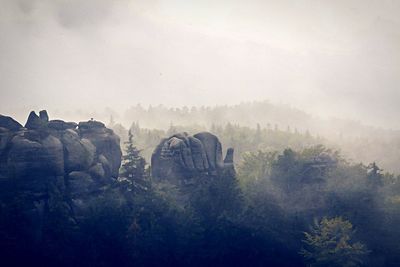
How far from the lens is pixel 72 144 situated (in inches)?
2512

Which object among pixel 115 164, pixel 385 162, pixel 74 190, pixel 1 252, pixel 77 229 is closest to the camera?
pixel 1 252

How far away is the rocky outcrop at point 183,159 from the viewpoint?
6881 cm

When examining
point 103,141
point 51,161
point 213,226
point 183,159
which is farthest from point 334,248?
point 51,161

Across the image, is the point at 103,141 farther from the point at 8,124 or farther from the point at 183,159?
the point at 8,124

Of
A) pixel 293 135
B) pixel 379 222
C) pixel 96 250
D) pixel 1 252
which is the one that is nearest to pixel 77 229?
pixel 96 250

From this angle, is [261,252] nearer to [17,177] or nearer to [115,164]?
[115,164]

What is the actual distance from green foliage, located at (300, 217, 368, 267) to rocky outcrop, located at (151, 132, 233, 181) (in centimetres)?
1818

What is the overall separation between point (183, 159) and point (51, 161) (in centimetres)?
1729

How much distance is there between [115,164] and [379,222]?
33.9 meters

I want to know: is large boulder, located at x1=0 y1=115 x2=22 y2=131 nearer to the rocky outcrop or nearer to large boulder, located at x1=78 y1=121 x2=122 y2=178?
large boulder, located at x1=78 y1=121 x2=122 y2=178

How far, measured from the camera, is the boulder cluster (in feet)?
193

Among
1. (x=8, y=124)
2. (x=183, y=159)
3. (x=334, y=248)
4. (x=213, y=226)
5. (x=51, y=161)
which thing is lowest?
(x=334, y=248)

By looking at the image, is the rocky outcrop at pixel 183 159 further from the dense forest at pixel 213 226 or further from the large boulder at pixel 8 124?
the large boulder at pixel 8 124

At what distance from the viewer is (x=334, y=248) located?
5700cm
